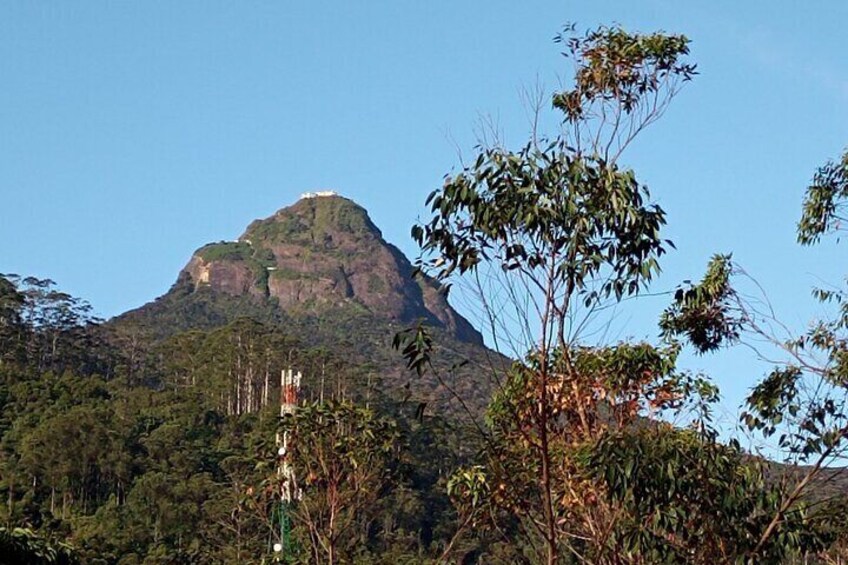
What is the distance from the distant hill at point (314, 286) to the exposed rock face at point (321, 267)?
0.09m

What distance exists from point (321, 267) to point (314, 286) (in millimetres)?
3460

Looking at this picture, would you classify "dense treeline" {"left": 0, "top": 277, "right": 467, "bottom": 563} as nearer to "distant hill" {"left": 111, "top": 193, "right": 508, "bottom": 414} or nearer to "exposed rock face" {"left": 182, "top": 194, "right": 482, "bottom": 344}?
"distant hill" {"left": 111, "top": 193, "right": 508, "bottom": 414}

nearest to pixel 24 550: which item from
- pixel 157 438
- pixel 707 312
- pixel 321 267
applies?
pixel 707 312

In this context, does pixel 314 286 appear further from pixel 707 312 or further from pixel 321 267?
pixel 707 312

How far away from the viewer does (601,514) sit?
10.1 m

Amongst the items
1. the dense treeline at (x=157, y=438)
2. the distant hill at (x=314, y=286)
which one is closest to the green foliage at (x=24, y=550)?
the dense treeline at (x=157, y=438)

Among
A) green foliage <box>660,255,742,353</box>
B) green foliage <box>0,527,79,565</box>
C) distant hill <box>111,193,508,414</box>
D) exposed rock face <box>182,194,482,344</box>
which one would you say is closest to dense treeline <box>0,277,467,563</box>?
green foliage <box>0,527,79,565</box>

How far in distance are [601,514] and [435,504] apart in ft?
129

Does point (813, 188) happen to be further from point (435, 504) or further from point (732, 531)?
point (435, 504)

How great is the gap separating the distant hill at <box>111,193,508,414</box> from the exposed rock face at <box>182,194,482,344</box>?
0.09m

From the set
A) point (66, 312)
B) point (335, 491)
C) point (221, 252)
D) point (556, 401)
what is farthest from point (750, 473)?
point (221, 252)

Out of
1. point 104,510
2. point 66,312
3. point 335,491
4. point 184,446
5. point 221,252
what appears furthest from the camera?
point 221,252

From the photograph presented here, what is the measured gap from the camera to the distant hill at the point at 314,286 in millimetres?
108562

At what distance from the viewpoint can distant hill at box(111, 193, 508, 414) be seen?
109m
